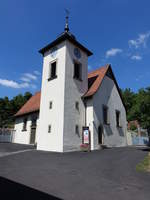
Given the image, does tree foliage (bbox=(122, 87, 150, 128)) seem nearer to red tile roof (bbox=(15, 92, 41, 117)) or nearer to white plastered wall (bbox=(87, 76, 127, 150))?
white plastered wall (bbox=(87, 76, 127, 150))

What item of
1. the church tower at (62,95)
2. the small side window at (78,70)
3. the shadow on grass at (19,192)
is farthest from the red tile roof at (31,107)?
the shadow on grass at (19,192)

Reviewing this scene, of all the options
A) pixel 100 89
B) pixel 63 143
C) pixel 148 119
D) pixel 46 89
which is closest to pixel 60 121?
pixel 63 143

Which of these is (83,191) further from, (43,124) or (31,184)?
(43,124)

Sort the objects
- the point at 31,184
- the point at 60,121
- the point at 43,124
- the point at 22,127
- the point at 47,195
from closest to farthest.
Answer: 1. the point at 47,195
2. the point at 31,184
3. the point at 60,121
4. the point at 43,124
5. the point at 22,127

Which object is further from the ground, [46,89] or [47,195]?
[46,89]

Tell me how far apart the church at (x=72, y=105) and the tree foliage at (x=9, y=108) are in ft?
92.9

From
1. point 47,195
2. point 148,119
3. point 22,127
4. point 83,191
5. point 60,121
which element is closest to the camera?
point 47,195

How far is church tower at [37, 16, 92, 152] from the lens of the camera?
1563 cm

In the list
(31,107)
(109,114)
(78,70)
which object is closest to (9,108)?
(31,107)

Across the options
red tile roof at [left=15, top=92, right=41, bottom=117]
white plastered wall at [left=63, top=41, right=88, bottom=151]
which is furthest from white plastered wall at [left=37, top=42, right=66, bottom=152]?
red tile roof at [left=15, top=92, right=41, bottom=117]

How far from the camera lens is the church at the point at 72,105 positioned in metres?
16.0

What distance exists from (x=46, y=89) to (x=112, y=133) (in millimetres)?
10078

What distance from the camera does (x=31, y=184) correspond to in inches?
212

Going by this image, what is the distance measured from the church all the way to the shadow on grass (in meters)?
9.76
